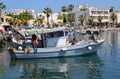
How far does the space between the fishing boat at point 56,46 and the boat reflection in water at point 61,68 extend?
0.71 meters

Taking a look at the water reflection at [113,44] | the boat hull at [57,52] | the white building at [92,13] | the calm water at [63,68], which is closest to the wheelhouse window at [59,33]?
the boat hull at [57,52]

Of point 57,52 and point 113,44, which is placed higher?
point 57,52

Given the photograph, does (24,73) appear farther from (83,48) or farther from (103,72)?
(83,48)

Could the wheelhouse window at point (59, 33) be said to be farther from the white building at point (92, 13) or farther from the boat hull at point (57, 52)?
the white building at point (92, 13)

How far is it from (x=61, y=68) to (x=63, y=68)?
175mm

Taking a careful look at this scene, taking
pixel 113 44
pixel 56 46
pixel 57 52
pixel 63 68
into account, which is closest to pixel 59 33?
pixel 56 46

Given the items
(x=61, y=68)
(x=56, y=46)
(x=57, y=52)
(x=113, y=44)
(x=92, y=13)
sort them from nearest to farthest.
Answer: (x=61, y=68)
(x=57, y=52)
(x=56, y=46)
(x=113, y=44)
(x=92, y=13)

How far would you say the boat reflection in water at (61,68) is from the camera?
24516 mm

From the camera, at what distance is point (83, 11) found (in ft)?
471

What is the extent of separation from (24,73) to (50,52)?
8420 mm

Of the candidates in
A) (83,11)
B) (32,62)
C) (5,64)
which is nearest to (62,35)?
(32,62)

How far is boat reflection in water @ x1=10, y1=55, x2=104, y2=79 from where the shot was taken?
2452 centimetres

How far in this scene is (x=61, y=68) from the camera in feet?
93.3

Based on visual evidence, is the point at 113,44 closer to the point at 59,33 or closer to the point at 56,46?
the point at 59,33
